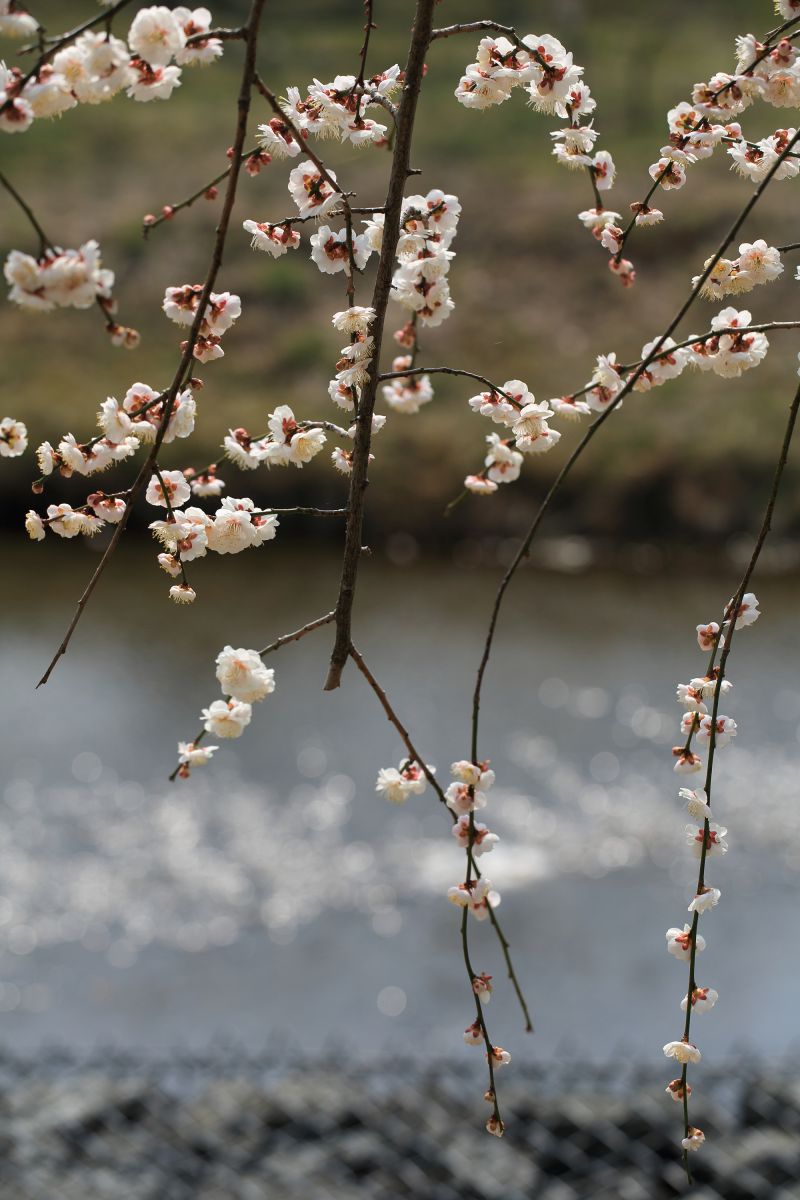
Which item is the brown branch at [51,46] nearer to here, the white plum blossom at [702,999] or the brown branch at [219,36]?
the brown branch at [219,36]

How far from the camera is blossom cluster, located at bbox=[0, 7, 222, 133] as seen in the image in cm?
70

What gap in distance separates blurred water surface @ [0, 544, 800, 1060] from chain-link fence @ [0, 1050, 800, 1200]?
42cm

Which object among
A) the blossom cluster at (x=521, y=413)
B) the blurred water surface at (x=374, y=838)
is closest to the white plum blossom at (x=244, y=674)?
the blossom cluster at (x=521, y=413)

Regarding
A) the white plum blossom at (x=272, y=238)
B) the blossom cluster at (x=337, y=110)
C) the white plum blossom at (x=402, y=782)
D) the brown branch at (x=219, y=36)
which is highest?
the blossom cluster at (x=337, y=110)

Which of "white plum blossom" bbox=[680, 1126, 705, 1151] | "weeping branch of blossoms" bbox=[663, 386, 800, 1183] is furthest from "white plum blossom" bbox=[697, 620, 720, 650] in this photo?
"white plum blossom" bbox=[680, 1126, 705, 1151]

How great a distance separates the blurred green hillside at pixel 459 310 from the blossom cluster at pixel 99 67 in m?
5.28

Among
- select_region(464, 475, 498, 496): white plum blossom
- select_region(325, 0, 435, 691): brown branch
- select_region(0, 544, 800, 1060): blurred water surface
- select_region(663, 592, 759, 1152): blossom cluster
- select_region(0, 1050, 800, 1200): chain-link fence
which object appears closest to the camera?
select_region(325, 0, 435, 691): brown branch

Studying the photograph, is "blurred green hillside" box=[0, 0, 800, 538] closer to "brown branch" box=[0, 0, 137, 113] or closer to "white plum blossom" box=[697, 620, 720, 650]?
"white plum blossom" box=[697, 620, 720, 650]

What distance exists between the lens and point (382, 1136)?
213 centimetres

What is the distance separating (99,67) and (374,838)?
3.52 meters

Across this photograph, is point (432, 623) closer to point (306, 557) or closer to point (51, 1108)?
point (306, 557)

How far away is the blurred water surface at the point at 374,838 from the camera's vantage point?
3.33 meters

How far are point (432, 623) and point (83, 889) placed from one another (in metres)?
2.23

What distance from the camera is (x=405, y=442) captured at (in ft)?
23.7
